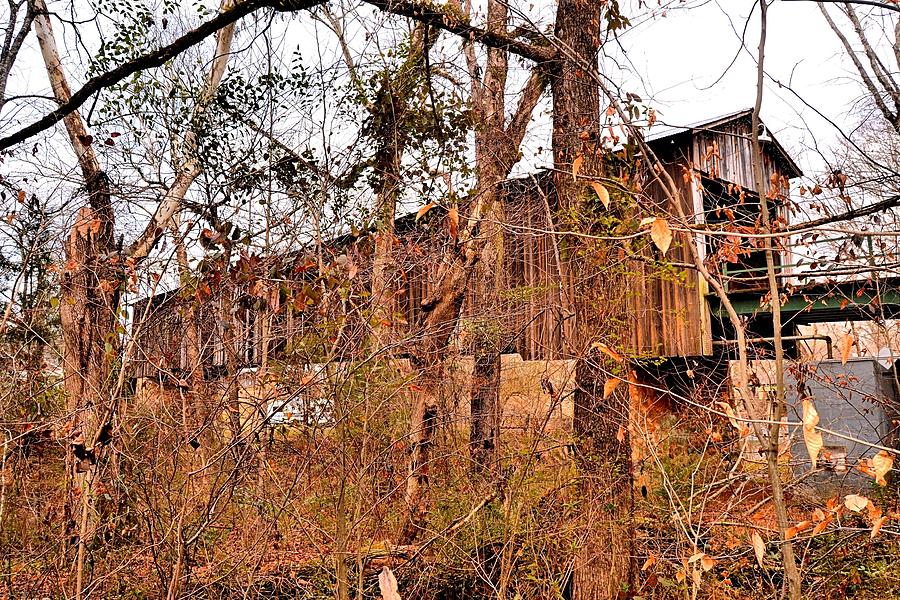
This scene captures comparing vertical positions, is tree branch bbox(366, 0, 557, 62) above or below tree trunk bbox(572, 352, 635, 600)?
above

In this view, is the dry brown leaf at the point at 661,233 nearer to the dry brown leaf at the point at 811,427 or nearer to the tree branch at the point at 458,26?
the dry brown leaf at the point at 811,427

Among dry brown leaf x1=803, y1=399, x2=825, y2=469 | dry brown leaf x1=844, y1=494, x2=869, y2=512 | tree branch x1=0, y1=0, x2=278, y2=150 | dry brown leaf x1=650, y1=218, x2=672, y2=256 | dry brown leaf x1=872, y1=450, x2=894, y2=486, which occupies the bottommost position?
dry brown leaf x1=844, y1=494, x2=869, y2=512

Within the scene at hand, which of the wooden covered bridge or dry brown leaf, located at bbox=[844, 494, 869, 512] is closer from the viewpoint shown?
dry brown leaf, located at bbox=[844, 494, 869, 512]

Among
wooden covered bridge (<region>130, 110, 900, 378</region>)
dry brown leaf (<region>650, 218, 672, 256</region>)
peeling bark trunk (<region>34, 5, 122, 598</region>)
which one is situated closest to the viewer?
dry brown leaf (<region>650, 218, 672, 256</region>)

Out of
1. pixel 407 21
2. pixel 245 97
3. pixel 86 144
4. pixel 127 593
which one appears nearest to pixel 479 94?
pixel 407 21

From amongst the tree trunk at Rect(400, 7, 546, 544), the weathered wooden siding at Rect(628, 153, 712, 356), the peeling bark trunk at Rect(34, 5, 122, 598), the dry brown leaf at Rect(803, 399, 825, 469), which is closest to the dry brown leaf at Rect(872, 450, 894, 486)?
the dry brown leaf at Rect(803, 399, 825, 469)

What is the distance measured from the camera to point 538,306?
7.31 m

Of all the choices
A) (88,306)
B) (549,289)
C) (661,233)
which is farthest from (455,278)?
(661,233)

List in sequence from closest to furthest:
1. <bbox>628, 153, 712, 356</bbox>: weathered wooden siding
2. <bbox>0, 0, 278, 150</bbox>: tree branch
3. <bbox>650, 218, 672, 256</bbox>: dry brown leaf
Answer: <bbox>650, 218, 672, 256</bbox>: dry brown leaf, <bbox>0, 0, 278, 150</bbox>: tree branch, <bbox>628, 153, 712, 356</bbox>: weathered wooden siding

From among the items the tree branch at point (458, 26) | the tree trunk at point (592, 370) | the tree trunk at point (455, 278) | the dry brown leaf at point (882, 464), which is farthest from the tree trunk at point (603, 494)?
the dry brown leaf at point (882, 464)

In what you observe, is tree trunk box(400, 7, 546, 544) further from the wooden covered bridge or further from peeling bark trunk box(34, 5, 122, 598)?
peeling bark trunk box(34, 5, 122, 598)

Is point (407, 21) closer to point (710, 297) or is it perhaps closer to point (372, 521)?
point (372, 521)

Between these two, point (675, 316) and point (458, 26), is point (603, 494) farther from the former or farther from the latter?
point (675, 316)

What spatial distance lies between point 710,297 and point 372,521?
7.41 meters
